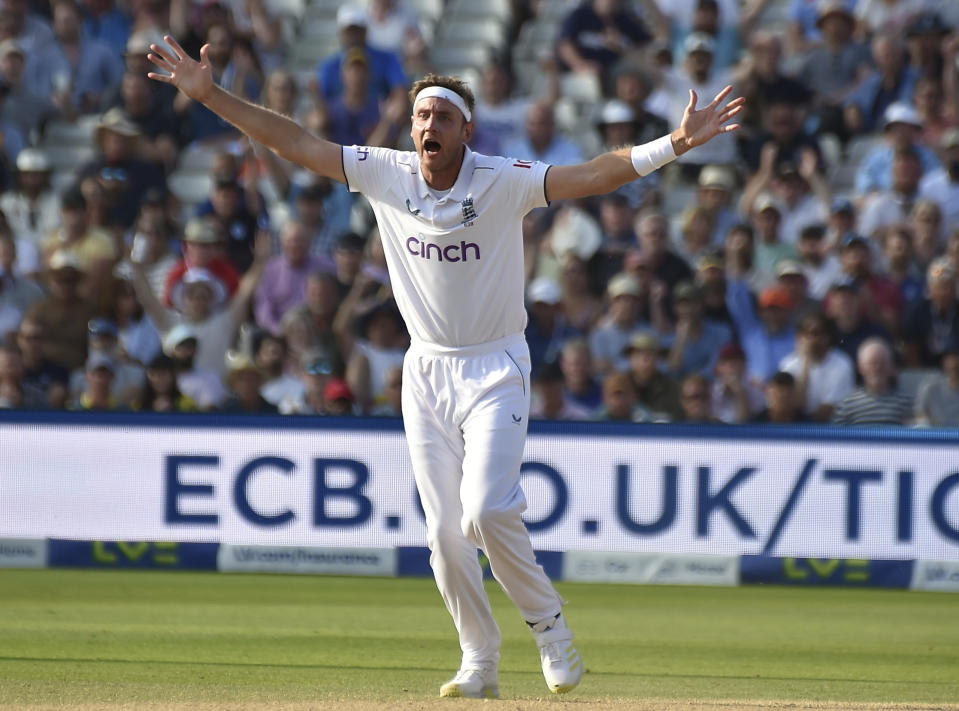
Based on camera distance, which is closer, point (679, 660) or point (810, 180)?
point (679, 660)

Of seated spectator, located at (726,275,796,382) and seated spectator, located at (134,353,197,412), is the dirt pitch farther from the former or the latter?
seated spectator, located at (726,275,796,382)

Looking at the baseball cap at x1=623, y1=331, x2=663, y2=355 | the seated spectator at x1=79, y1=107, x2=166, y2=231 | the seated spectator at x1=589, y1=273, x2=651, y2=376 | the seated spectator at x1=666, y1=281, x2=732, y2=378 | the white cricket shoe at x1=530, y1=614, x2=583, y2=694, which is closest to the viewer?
the white cricket shoe at x1=530, y1=614, x2=583, y2=694

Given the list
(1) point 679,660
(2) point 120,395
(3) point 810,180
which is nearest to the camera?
(1) point 679,660

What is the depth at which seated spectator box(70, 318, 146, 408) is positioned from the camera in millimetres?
12188

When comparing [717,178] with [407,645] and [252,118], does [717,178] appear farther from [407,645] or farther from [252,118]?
[252,118]

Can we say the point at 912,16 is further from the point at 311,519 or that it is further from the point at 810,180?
the point at 311,519

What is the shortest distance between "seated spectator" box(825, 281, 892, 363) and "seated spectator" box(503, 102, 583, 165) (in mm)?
3143

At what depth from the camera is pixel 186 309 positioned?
42.6 ft

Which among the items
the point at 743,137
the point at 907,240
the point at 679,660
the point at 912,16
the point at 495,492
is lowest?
the point at 679,660

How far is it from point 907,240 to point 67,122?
8.65 meters

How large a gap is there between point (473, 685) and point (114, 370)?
21.0 feet

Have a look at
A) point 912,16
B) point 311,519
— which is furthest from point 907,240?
point 311,519

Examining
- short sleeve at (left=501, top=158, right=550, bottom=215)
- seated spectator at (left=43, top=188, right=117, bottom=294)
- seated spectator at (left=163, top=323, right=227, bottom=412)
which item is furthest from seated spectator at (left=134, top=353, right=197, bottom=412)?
short sleeve at (left=501, top=158, right=550, bottom=215)

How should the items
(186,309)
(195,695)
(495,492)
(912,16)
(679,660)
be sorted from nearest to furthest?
(495,492) → (195,695) → (679,660) → (186,309) → (912,16)
